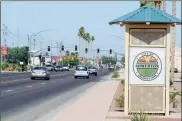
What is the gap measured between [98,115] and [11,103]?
23.3ft

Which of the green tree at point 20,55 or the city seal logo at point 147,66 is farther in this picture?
the green tree at point 20,55

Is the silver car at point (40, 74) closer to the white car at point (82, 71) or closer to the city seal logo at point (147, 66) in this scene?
the white car at point (82, 71)

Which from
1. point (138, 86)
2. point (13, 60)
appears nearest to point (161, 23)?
point (138, 86)

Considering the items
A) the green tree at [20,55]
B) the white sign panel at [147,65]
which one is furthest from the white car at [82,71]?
the green tree at [20,55]

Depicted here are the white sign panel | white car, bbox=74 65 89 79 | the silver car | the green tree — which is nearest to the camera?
the white sign panel

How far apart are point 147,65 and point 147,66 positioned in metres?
0.03

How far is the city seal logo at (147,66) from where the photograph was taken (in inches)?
645

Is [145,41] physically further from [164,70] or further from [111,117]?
[111,117]

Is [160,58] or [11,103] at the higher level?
[160,58]

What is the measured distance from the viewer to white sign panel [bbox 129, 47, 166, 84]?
16.4m

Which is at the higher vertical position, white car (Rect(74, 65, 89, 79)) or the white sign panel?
the white sign panel

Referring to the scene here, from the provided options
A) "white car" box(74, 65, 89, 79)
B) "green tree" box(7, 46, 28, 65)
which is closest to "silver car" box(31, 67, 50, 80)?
"white car" box(74, 65, 89, 79)

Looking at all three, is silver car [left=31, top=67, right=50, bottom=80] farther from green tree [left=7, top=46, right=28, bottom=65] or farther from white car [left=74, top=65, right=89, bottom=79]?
green tree [left=7, top=46, right=28, bottom=65]

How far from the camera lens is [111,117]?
16.2 meters
